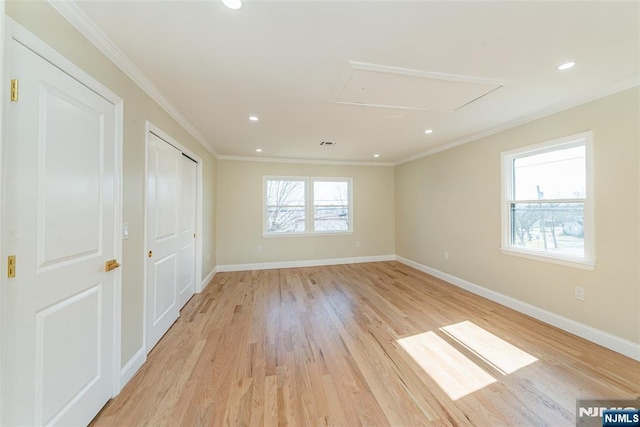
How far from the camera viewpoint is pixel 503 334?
247 centimetres

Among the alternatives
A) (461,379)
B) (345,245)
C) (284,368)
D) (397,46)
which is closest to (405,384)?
(461,379)

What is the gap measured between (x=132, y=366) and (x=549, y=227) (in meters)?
4.48

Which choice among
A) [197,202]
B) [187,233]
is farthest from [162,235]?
[197,202]

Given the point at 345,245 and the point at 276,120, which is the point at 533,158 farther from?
the point at 345,245

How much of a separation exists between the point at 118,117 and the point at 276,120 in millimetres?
1597

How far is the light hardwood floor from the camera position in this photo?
1532 mm

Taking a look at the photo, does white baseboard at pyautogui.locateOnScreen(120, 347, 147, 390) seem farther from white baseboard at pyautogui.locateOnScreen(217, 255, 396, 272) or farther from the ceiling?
white baseboard at pyautogui.locateOnScreen(217, 255, 396, 272)

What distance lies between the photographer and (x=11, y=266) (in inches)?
40.3

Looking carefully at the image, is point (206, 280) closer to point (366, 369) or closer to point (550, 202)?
point (366, 369)

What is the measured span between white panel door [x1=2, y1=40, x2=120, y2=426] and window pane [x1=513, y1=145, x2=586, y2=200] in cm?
430

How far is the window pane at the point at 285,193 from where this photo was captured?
5.23 metres

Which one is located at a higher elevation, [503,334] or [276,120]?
[276,120]

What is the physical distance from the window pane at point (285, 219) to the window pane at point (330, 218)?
0.32m

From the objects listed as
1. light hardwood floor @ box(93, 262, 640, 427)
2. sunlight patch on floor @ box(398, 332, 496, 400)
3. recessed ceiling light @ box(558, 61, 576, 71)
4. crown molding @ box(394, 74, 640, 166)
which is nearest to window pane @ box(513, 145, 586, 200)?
crown molding @ box(394, 74, 640, 166)
